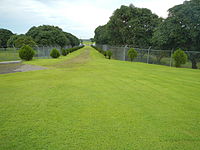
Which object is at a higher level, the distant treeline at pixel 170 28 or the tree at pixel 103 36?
the tree at pixel 103 36

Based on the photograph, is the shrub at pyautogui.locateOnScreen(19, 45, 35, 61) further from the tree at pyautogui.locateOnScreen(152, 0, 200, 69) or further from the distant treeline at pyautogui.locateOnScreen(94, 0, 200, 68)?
the tree at pyautogui.locateOnScreen(152, 0, 200, 69)

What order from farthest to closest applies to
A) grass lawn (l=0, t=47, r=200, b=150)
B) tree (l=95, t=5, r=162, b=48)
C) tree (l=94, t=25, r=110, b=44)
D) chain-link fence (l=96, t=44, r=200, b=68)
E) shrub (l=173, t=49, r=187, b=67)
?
1. tree (l=94, t=25, r=110, b=44)
2. tree (l=95, t=5, r=162, b=48)
3. chain-link fence (l=96, t=44, r=200, b=68)
4. shrub (l=173, t=49, r=187, b=67)
5. grass lawn (l=0, t=47, r=200, b=150)

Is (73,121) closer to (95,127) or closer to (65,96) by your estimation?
(95,127)

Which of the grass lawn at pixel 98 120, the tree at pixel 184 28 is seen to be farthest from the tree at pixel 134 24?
the grass lawn at pixel 98 120

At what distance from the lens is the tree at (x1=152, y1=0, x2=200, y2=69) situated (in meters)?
14.5

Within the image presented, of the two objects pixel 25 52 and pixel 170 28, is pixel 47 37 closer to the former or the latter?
pixel 25 52

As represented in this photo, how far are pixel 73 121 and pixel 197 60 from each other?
15.6m

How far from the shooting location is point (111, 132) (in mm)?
2789

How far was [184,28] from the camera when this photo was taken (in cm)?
1534

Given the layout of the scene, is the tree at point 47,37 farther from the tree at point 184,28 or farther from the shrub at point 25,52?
the tree at point 184,28

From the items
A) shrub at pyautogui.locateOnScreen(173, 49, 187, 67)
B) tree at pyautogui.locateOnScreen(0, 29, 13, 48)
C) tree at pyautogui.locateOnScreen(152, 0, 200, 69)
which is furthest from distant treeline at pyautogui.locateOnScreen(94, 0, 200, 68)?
tree at pyautogui.locateOnScreen(0, 29, 13, 48)

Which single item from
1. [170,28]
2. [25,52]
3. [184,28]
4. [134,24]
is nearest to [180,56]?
[184,28]

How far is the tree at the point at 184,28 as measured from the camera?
1452 cm

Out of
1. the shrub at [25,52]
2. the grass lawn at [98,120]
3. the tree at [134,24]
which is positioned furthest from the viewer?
the tree at [134,24]
